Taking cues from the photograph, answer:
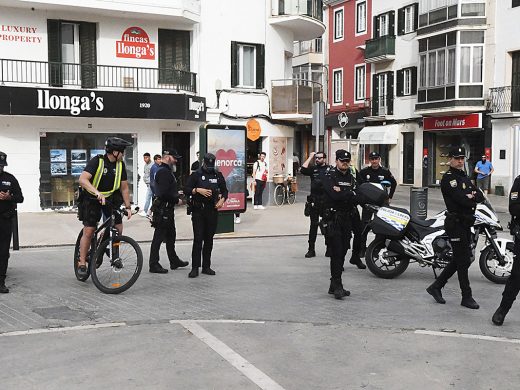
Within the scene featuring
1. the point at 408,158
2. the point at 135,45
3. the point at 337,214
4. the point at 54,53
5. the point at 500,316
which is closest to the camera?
the point at 500,316

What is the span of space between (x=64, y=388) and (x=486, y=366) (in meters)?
3.38

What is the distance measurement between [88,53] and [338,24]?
973 inches

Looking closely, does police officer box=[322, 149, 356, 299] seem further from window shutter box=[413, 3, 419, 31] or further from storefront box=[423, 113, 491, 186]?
window shutter box=[413, 3, 419, 31]

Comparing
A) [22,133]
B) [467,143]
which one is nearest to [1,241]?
[22,133]

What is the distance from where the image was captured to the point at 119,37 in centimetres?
1934

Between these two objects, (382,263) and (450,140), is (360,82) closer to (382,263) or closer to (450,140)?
(450,140)

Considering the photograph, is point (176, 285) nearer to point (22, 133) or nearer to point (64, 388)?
point (64, 388)

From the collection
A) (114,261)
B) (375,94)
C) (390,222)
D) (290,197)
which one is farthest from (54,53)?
(375,94)

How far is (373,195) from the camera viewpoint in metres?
8.96

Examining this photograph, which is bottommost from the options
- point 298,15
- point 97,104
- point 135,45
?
point 97,104

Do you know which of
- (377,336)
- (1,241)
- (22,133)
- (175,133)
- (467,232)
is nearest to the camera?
(377,336)

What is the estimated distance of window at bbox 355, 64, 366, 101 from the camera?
38.1m

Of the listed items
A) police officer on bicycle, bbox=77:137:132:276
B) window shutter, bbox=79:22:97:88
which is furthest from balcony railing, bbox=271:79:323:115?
police officer on bicycle, bbox=77:137:132:276

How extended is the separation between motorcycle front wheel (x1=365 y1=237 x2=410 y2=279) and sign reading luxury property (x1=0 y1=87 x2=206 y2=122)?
37.7 ft
